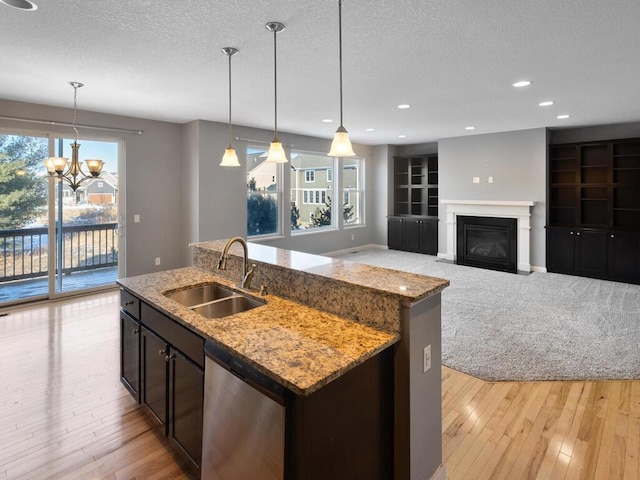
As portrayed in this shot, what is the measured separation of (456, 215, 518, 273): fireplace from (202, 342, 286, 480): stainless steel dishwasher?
21.4 ft

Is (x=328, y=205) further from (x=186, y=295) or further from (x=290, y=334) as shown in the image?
(x=290, y=334)

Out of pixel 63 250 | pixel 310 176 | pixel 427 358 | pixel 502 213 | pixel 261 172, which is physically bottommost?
pixel 427 358

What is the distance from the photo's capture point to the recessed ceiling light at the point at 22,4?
220cm

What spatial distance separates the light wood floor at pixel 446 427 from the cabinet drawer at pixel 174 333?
70 cm

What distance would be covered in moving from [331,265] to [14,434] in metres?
2.19

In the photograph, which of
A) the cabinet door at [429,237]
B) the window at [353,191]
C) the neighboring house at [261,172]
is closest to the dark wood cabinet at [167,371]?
the neighboring house at [261,172]

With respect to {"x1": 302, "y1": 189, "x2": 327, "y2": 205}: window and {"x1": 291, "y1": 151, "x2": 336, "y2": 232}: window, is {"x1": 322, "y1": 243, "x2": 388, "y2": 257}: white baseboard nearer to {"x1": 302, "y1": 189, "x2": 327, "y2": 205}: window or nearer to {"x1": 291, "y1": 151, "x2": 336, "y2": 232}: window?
{"x1": 291, "y1": 151, "x2": 336, "y2": 232}: window

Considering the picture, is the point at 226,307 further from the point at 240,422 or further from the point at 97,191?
the point at 97,191

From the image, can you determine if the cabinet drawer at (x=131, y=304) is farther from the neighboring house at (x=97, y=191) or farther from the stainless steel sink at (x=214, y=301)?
the neighboring house at (x=97, y=191)

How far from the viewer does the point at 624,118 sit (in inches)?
225

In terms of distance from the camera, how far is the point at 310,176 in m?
8.20

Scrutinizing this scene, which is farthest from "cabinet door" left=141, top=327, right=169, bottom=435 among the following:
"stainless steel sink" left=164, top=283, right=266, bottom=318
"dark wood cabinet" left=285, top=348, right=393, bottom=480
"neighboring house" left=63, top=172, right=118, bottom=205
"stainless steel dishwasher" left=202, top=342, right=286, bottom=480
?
"neighboring house" left=63, top=172, right=118, bottom=205

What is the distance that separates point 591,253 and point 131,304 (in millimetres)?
6797

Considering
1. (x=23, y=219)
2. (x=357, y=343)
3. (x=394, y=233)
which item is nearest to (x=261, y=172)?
(x=23, y=219)
